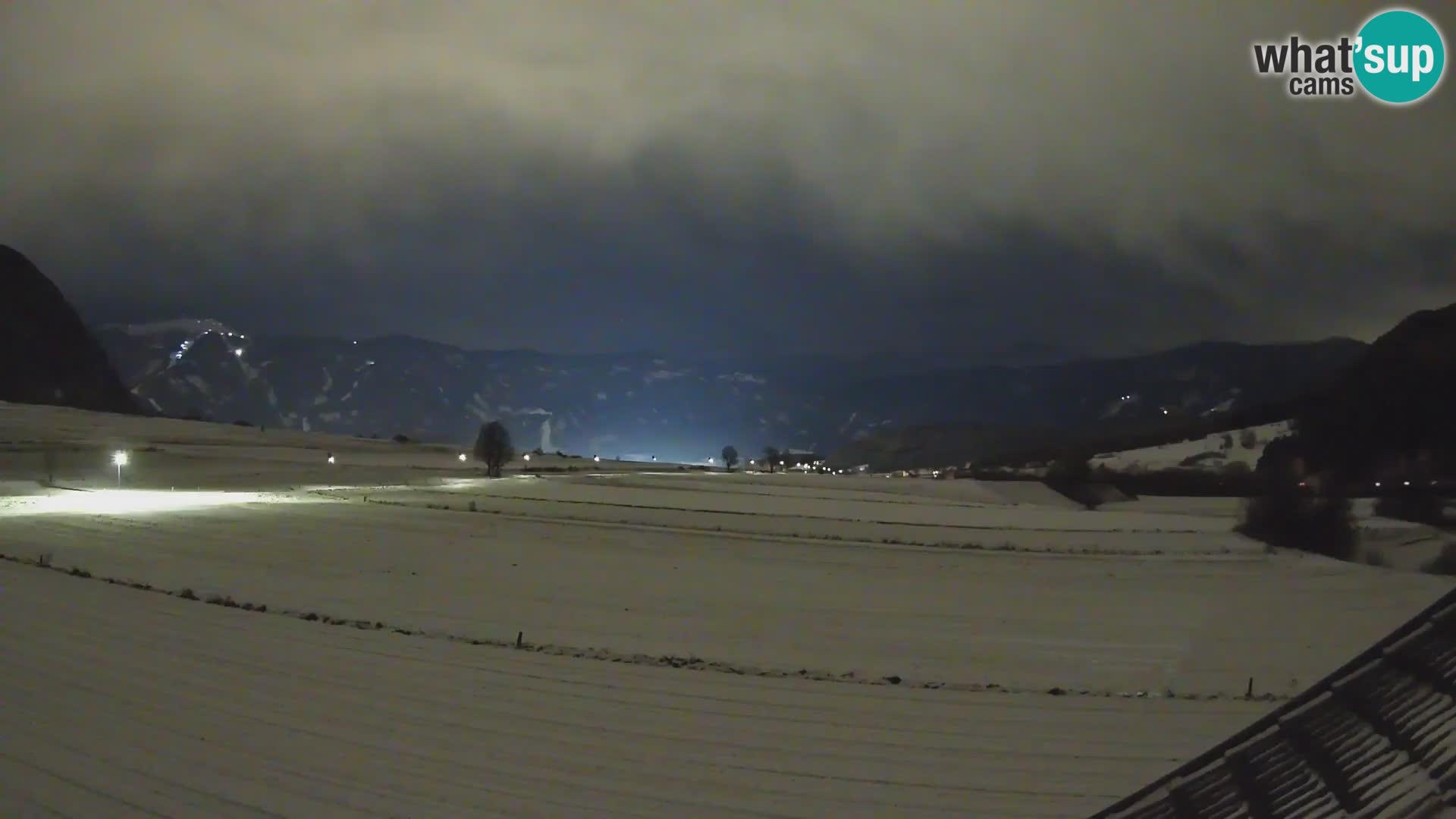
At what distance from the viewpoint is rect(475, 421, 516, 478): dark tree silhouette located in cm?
10162

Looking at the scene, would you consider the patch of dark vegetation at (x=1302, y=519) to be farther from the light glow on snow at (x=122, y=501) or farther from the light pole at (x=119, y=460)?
the light pole at (x=119, y=460)

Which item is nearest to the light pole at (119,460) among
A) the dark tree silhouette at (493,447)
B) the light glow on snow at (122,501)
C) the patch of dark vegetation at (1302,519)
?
the light glow on snow at (122,501)

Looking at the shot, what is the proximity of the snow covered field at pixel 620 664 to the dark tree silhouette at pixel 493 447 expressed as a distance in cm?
5925

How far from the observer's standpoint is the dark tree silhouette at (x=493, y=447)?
102 metres

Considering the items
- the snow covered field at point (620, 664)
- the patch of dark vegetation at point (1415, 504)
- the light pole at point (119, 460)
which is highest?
the light pole at point (119, 460)

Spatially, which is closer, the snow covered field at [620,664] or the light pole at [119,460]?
the snow covered field at [620,664]

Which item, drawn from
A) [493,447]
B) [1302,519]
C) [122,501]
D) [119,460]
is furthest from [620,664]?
[493,447]

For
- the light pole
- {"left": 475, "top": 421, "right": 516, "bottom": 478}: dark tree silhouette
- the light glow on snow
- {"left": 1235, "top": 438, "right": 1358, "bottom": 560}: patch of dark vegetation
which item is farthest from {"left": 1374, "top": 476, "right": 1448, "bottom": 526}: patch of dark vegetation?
the light pole

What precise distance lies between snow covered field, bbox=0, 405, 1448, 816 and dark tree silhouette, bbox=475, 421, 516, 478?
2333 inches

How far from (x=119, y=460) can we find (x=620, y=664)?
75.5m

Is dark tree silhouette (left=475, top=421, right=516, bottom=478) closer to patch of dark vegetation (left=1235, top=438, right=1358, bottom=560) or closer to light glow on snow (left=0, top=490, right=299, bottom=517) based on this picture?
light glow on snow (left=0, top=490, right=299, bottom=517)

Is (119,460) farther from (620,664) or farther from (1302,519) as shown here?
(1302,519)

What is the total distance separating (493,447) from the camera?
347 feet

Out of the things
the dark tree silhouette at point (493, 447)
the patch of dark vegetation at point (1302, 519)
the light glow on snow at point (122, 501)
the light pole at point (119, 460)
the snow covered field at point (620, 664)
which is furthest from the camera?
the dark tree silhouette at point (493, 447)
